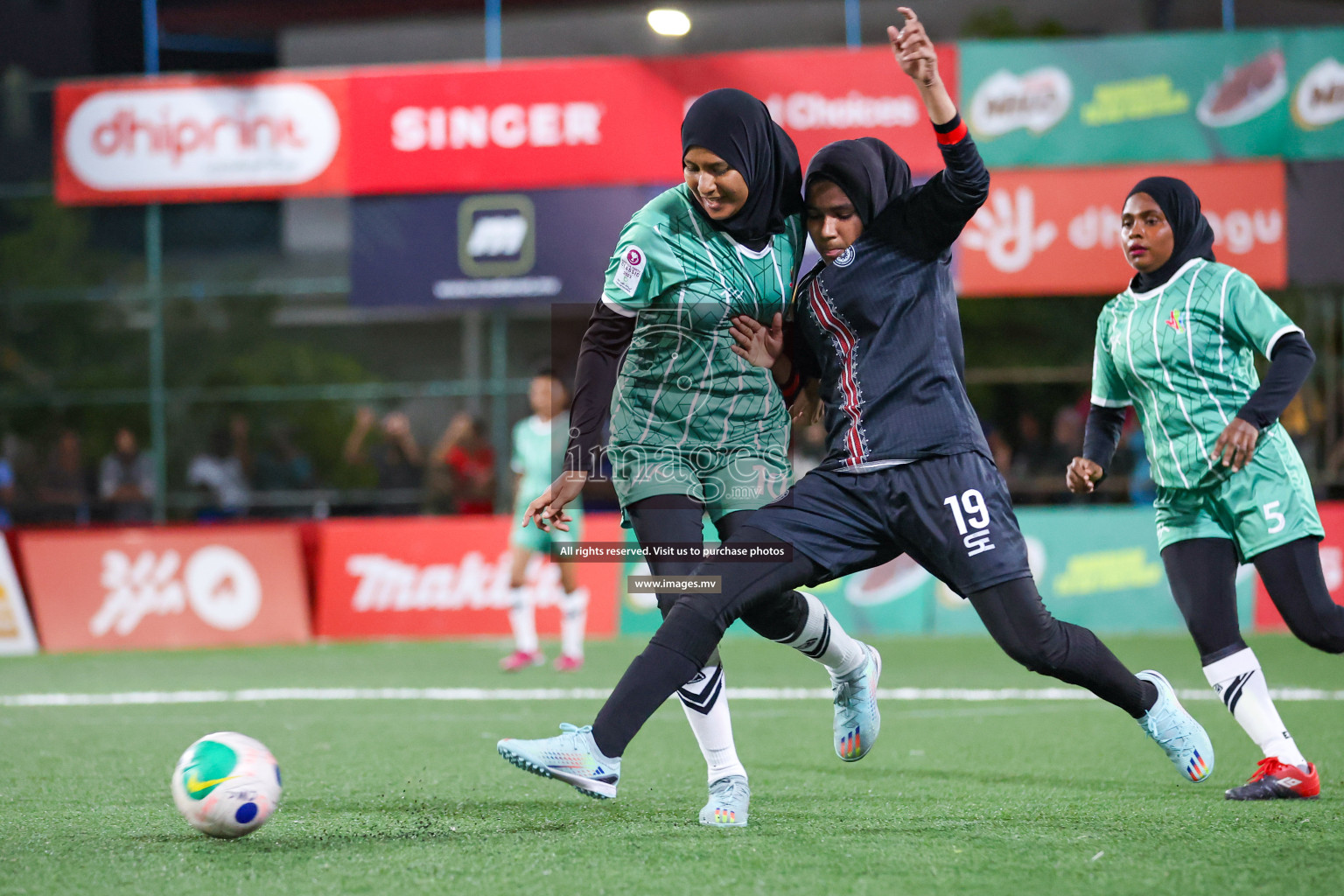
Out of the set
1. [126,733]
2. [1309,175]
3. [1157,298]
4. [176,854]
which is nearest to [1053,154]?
[1309,175]

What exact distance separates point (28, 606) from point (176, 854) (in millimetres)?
9713

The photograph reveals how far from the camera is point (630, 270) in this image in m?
4.31

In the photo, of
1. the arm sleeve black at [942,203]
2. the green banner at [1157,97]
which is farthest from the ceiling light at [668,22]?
the arm sleeve black at [942,203]

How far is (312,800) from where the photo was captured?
197 inches

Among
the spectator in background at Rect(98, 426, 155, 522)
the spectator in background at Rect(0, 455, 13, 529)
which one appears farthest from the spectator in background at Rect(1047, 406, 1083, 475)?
the spectator in background at Rect(0, 455, 13, 529)

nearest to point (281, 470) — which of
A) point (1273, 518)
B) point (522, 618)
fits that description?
point (522, 618)

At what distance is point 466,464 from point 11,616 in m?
4.80

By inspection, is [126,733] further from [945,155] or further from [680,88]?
[680,88]

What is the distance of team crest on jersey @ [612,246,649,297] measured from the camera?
4.31 metres

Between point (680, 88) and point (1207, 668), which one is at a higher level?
point (680, 88)

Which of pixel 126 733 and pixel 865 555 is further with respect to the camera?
pixel 126 733

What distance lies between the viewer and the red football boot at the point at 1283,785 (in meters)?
4.82

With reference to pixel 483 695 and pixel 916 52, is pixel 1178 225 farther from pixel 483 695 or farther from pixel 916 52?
pixel 483 695

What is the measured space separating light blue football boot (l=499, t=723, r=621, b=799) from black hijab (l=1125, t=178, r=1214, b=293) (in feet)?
9.07
